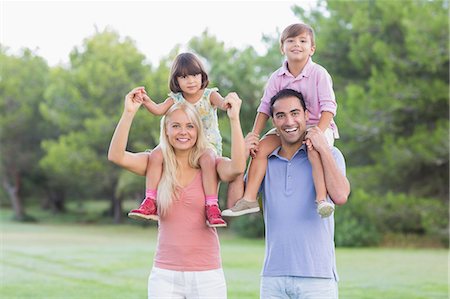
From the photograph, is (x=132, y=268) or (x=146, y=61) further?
(x=146, y=61)

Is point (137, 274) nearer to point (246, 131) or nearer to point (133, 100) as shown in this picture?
point (133, 100)

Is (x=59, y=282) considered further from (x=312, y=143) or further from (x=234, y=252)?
(x=312, y=143)

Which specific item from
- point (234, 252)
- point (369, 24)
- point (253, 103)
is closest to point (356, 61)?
point (369, 24)

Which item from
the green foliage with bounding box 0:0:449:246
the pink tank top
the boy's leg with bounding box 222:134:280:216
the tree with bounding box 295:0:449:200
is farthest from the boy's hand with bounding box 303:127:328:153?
the tree with bounding box 295:0:449:200

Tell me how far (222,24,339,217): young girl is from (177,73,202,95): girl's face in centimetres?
44

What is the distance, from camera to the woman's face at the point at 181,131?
412cm

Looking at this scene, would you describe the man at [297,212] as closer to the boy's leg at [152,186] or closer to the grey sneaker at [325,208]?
the grey sneaker at [325,208]

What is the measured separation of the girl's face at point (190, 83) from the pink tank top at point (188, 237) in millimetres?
716

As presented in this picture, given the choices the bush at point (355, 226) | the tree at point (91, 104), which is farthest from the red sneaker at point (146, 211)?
the tree at point (91, 104)

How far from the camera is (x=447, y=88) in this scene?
23.2 meters

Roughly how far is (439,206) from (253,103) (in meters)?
9.28

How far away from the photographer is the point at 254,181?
4.12m

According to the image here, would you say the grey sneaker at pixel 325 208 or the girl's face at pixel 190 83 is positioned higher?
the girl's face at pixel 190 83

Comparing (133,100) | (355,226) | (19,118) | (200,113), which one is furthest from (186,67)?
(19,118)
